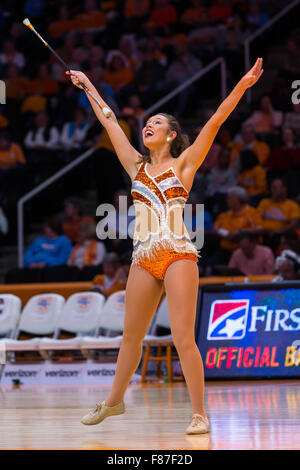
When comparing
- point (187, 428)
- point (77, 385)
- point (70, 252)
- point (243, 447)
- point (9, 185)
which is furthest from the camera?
point (9, 185)

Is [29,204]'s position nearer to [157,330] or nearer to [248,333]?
[157,330]

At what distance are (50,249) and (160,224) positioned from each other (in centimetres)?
788

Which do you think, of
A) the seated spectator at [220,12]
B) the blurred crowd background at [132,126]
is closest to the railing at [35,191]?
the blurred crowd background at [132,126]

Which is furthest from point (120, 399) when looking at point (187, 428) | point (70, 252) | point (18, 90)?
point (18, 90)

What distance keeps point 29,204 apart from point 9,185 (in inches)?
26.5

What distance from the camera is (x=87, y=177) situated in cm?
1465

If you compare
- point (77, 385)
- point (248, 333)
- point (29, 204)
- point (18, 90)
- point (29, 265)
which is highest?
point (18, 90)

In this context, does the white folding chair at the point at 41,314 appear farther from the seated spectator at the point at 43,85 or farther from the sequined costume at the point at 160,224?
the sequined costume at the point at 160,224

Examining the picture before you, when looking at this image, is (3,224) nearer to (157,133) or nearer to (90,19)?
(90,19)

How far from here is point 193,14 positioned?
16.2m

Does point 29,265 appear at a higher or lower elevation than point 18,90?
lower

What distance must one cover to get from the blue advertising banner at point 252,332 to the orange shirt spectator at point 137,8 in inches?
329

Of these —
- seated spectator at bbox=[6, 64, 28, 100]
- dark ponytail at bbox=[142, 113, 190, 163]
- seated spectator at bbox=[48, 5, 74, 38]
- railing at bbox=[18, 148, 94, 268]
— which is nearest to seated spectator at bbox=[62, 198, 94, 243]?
railing at bbox=[18, 148, 94, 268]

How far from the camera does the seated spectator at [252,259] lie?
37.7ft
